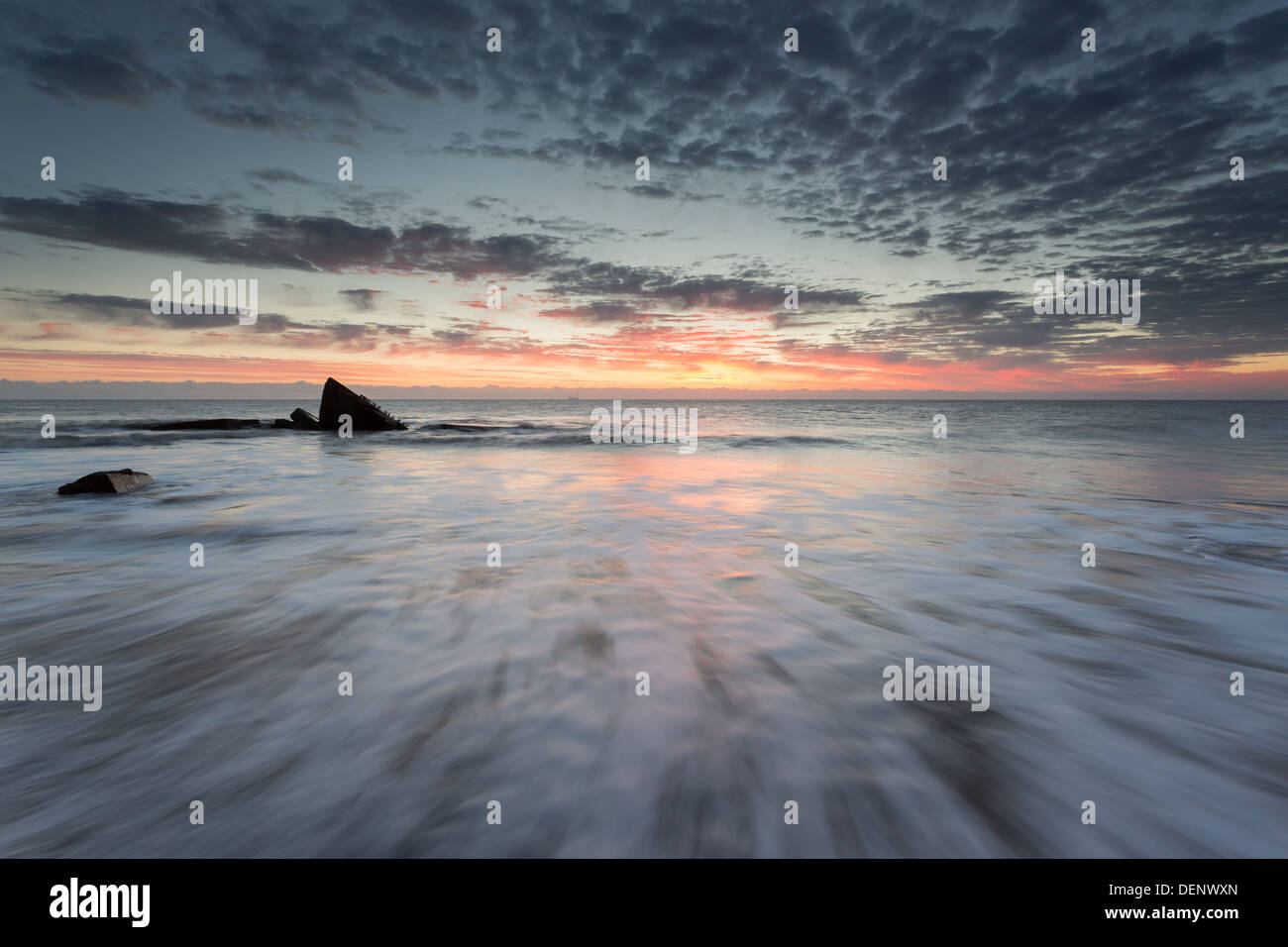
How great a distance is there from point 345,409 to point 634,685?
23390 millimetres

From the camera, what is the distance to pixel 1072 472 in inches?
507

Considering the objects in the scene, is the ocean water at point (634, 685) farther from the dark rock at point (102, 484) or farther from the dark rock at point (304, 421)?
the dark rock at point (304, 421)

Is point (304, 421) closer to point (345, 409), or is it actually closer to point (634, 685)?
point (345, 409)

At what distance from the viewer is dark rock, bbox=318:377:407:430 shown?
72.3ft

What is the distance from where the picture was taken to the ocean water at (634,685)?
2.06 metres

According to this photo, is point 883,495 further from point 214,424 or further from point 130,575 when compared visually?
point 214,424

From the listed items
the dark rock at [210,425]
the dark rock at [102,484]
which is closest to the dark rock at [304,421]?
the dark rock at [210,425]

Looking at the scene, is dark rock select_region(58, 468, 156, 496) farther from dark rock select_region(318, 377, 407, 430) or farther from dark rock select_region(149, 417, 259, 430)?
dark rock select_region(149, 417, 259, 430)

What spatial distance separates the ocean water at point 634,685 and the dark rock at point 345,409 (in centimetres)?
1537

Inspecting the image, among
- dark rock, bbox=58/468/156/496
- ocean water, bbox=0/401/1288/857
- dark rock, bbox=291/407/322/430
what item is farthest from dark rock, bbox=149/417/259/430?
ocean water, bbox=0/401/1288/857

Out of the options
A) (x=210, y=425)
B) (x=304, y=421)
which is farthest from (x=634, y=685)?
(x=210, y=425)

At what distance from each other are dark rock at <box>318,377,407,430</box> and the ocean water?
605 inches

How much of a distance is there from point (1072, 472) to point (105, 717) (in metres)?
16.9
